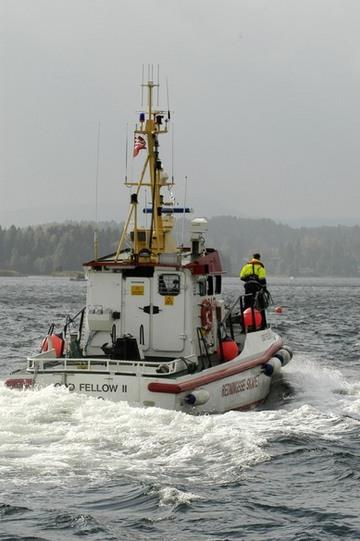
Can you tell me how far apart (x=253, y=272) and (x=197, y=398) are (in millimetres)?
7059

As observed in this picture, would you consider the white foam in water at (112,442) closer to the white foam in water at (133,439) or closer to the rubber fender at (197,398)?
the white foam in water at (133,439)

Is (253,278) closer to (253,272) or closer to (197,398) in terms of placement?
(253,272)

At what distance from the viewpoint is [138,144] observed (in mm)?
20875

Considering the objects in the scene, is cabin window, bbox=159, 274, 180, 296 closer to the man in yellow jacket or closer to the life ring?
the life ring

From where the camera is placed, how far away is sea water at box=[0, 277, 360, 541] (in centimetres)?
1146

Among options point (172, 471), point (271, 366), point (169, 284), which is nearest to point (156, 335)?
point (169, 284)

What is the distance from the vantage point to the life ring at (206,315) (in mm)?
20547

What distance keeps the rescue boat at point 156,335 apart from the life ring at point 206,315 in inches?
0.8

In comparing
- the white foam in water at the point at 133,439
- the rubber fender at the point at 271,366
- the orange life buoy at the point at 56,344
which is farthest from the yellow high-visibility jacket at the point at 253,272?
the orange life buoy at the point at 56,344

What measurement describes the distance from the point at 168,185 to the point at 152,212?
0.76 metres

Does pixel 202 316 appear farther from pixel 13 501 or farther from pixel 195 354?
pixel 13 501

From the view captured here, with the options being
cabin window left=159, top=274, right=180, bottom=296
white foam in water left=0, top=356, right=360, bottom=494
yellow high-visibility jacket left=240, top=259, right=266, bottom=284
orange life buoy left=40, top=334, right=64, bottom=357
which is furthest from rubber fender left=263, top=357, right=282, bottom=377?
orange life buoy left=40, top=334, right=64, bottom=357

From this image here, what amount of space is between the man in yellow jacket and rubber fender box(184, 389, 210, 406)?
249 inches

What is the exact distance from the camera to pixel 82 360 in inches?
703
